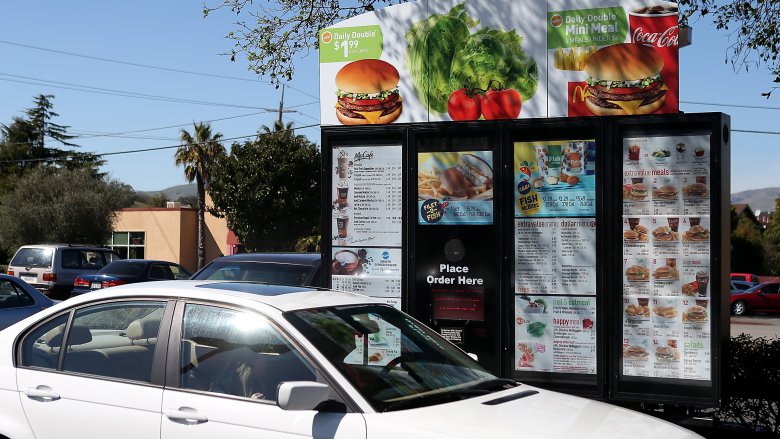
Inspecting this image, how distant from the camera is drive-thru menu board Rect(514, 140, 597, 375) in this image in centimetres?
707

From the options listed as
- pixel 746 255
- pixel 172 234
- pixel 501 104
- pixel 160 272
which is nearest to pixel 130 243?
pixel 172 234

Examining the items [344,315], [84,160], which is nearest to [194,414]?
[344,315]

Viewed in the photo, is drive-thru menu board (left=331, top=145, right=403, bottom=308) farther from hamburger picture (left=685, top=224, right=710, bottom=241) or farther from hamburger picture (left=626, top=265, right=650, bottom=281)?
Result: hamburger picture (left=685, top=224, right=710, bottom=241)

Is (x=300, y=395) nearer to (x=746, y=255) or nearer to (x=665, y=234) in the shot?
(x=665, y=234)

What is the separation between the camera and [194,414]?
13.6 feet

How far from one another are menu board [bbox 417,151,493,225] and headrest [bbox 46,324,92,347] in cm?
350

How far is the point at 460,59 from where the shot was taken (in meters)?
7.63

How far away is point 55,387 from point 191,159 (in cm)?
4956

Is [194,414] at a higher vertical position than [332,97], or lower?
lower

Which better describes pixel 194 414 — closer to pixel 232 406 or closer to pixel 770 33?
pixel 232 406

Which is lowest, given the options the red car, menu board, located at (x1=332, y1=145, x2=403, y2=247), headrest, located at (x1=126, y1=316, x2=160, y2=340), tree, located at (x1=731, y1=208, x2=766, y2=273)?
the red car

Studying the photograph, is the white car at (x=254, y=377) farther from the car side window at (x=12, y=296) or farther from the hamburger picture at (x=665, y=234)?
the car side window at (x=12, y=296)

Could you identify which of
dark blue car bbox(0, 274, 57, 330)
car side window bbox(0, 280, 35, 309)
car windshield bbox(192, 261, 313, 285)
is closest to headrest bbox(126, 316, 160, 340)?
car windshield bbox(192, 261, 313, 285)

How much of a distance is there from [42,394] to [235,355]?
116 cm
